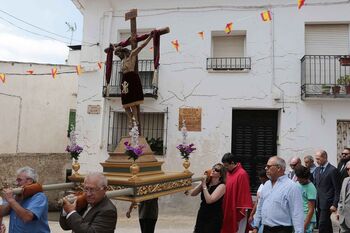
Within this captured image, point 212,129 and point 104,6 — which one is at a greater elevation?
point 104,6

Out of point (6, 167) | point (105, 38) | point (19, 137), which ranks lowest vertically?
point (6, 167)

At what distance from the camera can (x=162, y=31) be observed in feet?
16.9

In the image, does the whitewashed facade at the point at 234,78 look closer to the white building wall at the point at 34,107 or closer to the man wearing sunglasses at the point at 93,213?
the white building wall at the point at 34,107

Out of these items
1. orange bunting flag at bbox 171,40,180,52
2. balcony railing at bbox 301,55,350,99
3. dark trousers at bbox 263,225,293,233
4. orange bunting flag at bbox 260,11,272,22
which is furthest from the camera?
orange bunting flag at bbox 171,40,180,52

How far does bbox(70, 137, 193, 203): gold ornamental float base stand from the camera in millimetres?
4027

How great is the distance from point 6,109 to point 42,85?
1628mm

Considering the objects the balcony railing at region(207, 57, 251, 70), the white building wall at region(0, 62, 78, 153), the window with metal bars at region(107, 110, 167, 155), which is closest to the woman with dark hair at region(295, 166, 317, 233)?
the balcony railing at region(207, 57, 251, 70)

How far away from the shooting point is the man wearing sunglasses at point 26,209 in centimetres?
313

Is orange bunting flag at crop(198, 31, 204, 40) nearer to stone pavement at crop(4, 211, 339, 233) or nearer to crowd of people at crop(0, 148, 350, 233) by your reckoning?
stone pavement at crop(4, 211, 339, 233)

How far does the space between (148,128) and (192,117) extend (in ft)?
4.45

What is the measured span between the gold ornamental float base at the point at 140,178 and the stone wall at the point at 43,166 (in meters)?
7.24

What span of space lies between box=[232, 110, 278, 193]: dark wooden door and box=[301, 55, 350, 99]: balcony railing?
1.12 meters

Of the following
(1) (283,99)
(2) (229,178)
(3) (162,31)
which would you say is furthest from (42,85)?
(2) (229,178)

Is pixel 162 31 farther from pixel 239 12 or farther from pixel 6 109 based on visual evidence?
pixel 6 109
